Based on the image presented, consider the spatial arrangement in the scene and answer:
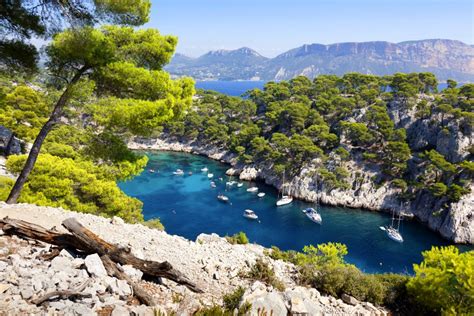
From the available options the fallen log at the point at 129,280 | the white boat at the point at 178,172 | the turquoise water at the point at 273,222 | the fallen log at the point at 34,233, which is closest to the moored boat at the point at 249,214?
the turquoise water at the point at 273,222

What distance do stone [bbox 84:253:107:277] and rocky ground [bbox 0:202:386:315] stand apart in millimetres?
15

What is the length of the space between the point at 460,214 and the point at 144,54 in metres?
41.7

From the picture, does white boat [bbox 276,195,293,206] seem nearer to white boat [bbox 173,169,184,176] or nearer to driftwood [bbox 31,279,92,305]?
white boat [bbox 173,169,184,176]

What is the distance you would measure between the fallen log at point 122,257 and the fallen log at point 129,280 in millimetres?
318

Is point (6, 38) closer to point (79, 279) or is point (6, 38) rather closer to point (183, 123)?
point (79, 279)

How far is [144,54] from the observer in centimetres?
973

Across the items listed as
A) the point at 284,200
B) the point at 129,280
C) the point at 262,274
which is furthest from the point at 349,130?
the point at 129,280

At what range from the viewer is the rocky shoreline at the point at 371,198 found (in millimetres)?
38406

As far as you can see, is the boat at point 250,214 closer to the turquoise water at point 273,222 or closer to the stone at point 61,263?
the turquoise water at point 273,222

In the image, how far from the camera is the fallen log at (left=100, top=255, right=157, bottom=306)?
5234mm

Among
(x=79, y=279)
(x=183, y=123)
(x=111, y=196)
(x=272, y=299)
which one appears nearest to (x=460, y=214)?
(x=111, y=196)

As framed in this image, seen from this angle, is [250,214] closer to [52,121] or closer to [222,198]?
[222,198]

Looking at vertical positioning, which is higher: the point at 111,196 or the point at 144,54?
the point at 144,54

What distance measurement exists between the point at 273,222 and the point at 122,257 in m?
36.2
